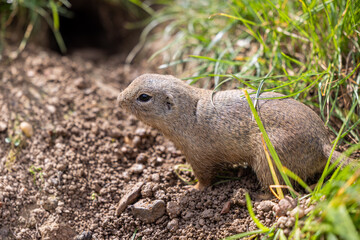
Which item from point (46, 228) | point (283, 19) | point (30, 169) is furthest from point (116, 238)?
point (283, 19)

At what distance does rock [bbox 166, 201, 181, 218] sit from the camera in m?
3.36

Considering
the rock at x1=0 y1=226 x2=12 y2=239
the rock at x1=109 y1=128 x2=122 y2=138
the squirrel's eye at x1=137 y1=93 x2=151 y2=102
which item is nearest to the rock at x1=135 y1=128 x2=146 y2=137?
the rock at x1=109 y1=128 x2=122 y2=138

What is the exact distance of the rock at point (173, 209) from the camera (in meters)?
3.36

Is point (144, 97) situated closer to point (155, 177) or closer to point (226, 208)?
point (155, 177)

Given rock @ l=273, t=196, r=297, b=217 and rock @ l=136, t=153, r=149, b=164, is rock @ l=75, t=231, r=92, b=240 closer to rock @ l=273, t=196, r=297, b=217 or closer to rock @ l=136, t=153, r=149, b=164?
rock @ l=136, t=153, r=149, b=164

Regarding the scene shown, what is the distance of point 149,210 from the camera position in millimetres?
3375

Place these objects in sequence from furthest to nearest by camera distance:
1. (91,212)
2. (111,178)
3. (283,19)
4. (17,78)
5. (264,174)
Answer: (17,78) < (283,19) < (111,178) < (91,212) < (264,174)

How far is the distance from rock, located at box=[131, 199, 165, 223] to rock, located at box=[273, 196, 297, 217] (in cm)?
110

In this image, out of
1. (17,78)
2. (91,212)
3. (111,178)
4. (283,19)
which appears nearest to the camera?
(91,212)

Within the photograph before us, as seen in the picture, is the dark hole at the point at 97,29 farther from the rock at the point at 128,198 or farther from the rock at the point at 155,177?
the rock at the point at 128,198

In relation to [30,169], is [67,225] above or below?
below

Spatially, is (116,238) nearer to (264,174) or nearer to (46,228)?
(46,228)

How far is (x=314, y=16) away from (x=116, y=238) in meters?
3.17

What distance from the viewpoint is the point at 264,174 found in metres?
3.27
